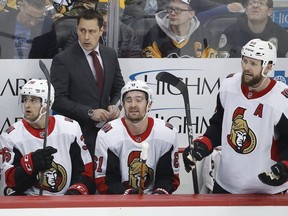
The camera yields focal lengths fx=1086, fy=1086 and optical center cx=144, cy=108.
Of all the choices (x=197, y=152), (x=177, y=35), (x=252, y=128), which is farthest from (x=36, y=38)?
(x=252, y=128)

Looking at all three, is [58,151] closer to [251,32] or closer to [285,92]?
[285,92]

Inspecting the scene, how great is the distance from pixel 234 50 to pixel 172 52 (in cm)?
42

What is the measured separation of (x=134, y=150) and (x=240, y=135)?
682mm

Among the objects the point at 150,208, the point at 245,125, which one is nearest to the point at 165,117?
the point at 245,125

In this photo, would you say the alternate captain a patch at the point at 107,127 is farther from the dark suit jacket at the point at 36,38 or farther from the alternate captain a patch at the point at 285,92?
the alternate captain a patch at the point at 285,92

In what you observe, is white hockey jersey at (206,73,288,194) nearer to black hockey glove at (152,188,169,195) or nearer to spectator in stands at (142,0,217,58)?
black hockey glove at (152,188,169,195)

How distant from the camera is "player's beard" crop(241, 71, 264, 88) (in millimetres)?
5797

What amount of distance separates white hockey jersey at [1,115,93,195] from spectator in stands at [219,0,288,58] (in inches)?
54.6

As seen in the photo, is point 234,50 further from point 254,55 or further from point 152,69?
point 254,55

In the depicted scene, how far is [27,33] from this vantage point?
6.93m

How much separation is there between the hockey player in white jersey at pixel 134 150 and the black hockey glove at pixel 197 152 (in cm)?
37

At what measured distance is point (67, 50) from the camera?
22.1ft

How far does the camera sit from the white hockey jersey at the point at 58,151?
241 inches

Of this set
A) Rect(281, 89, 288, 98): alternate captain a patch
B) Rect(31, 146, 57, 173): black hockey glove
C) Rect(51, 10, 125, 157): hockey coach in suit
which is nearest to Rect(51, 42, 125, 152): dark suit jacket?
Rect(51, 10, 125, 157): hockey coach in suit
